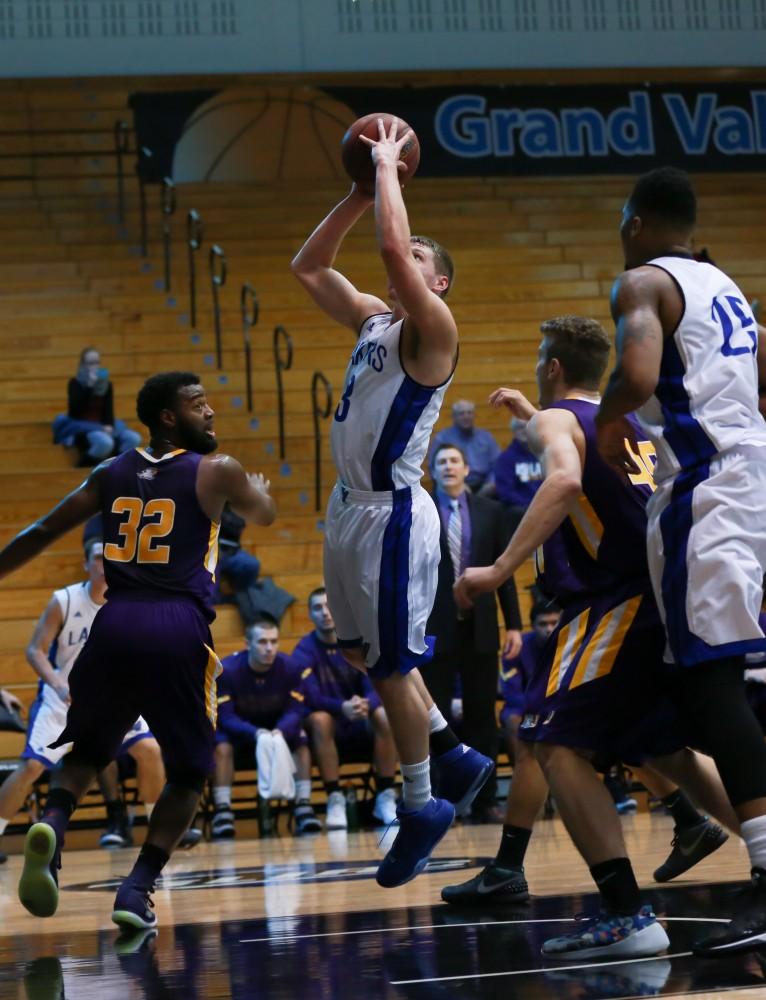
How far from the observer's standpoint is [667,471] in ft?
12.0

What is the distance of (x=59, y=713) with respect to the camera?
8562 mm

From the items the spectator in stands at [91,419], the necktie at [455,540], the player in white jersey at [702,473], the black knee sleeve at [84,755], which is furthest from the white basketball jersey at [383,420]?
the spectator in stands at [91,419]

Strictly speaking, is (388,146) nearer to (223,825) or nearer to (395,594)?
(395,594)

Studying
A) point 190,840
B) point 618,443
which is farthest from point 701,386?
point 190,840

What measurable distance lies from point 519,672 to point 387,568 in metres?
5.46

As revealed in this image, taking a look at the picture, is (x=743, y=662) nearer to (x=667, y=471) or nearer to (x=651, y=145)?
(x=667, y=471)

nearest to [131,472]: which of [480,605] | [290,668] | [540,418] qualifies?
[540,418]

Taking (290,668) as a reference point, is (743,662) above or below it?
below

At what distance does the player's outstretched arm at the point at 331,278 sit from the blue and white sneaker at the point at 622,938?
82.3 inches

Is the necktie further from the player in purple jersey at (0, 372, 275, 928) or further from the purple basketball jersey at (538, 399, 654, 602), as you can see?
the purple basketball jersey at (538, 399, 654, 602)

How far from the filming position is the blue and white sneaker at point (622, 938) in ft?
11.7

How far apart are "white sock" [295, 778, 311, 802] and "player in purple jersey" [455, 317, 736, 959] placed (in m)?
5.08

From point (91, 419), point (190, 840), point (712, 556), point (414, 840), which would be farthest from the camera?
point (91, 419)

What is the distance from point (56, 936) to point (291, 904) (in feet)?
2.79
